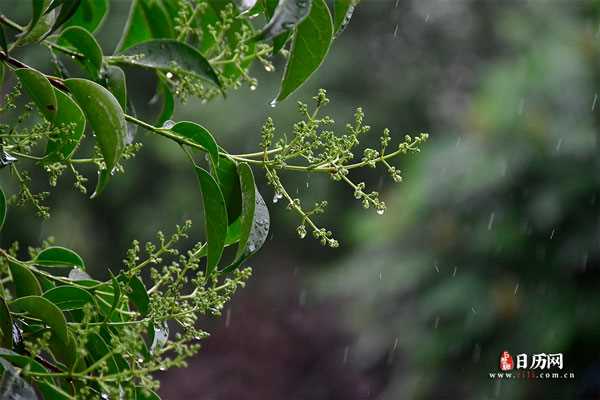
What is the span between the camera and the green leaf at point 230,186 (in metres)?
0.88

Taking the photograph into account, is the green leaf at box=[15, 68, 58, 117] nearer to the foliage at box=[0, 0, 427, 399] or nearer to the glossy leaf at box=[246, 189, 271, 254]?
the foliage at box=[0, 0, 427, 399]

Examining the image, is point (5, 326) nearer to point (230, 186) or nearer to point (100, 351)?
point (100, 351)

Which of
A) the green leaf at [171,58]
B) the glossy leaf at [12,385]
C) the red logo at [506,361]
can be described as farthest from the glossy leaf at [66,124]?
the red logo at [506,361]

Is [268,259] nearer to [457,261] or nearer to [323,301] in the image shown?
[323,301]

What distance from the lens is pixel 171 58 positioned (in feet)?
2.94

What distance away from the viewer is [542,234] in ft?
11.0

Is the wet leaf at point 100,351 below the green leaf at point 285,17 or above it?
below

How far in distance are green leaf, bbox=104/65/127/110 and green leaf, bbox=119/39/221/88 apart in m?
0.02

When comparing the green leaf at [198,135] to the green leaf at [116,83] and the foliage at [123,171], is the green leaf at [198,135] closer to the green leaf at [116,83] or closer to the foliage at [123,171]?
the foliage at [123,171]

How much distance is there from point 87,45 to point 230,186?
23cm

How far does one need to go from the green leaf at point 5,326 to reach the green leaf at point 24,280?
88 millimetres

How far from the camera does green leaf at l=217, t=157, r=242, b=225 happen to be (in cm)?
88

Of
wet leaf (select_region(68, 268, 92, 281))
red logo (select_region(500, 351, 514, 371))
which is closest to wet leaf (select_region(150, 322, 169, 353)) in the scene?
wet leaf (select_region(68, 268, 92, 281))

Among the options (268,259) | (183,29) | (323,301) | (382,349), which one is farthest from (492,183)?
(268,259)
